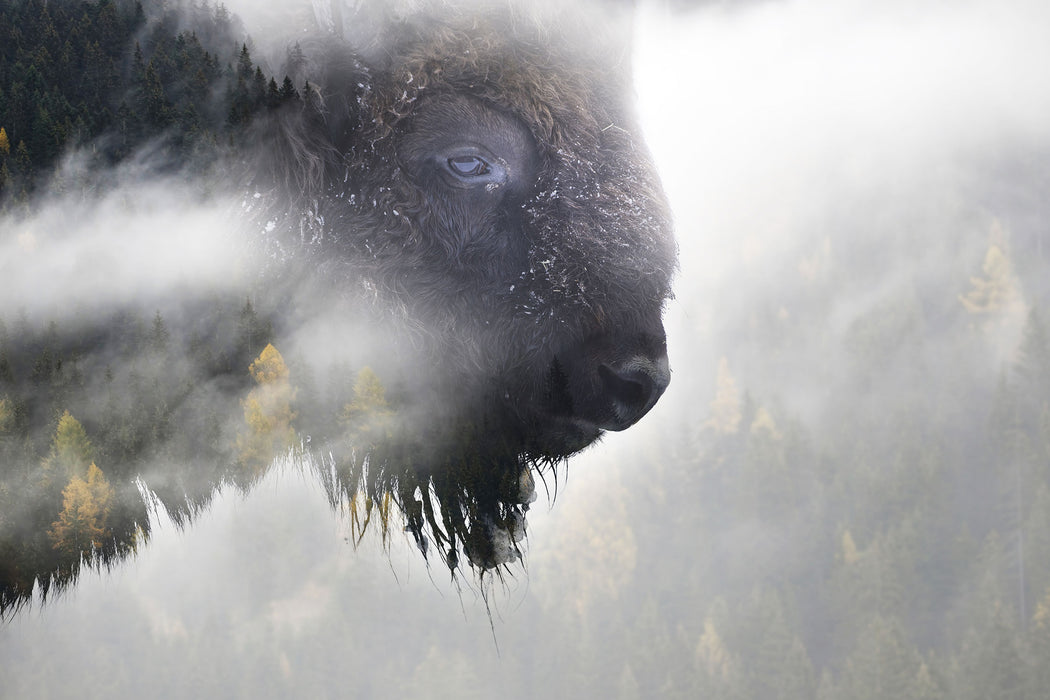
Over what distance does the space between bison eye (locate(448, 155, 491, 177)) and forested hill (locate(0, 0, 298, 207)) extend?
1.04 ft

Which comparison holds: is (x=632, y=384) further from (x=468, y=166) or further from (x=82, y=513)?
(x=82, y=513)

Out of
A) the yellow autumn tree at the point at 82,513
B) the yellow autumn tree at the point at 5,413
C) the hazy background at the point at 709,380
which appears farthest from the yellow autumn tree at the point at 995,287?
the yellow autumn tree at the point at 5,413

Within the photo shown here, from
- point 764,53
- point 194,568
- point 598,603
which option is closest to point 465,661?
point 598,603

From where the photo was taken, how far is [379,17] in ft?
5.97

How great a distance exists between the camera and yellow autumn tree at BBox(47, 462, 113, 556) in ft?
5.94

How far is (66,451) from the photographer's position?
178 cm

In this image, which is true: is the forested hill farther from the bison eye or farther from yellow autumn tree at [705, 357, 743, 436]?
yellow autumn tree at [705, 357, 743, 436]

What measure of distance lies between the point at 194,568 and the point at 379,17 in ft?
140

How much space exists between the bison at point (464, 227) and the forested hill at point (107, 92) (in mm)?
82

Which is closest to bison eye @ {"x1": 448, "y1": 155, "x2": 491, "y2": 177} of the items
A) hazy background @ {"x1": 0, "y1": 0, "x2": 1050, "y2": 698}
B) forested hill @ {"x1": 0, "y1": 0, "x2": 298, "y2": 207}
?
forested hill @ {"x1": 0, "y1": 0, "x2": 298, "y2": 207}

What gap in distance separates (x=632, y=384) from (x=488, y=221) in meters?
0.41

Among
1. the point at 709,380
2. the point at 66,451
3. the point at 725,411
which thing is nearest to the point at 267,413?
the point at 66,451

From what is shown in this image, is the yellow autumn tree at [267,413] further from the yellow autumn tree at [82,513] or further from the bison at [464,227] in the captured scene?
the yellow autumn tree at [82,513]

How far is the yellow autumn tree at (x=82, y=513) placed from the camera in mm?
1812
